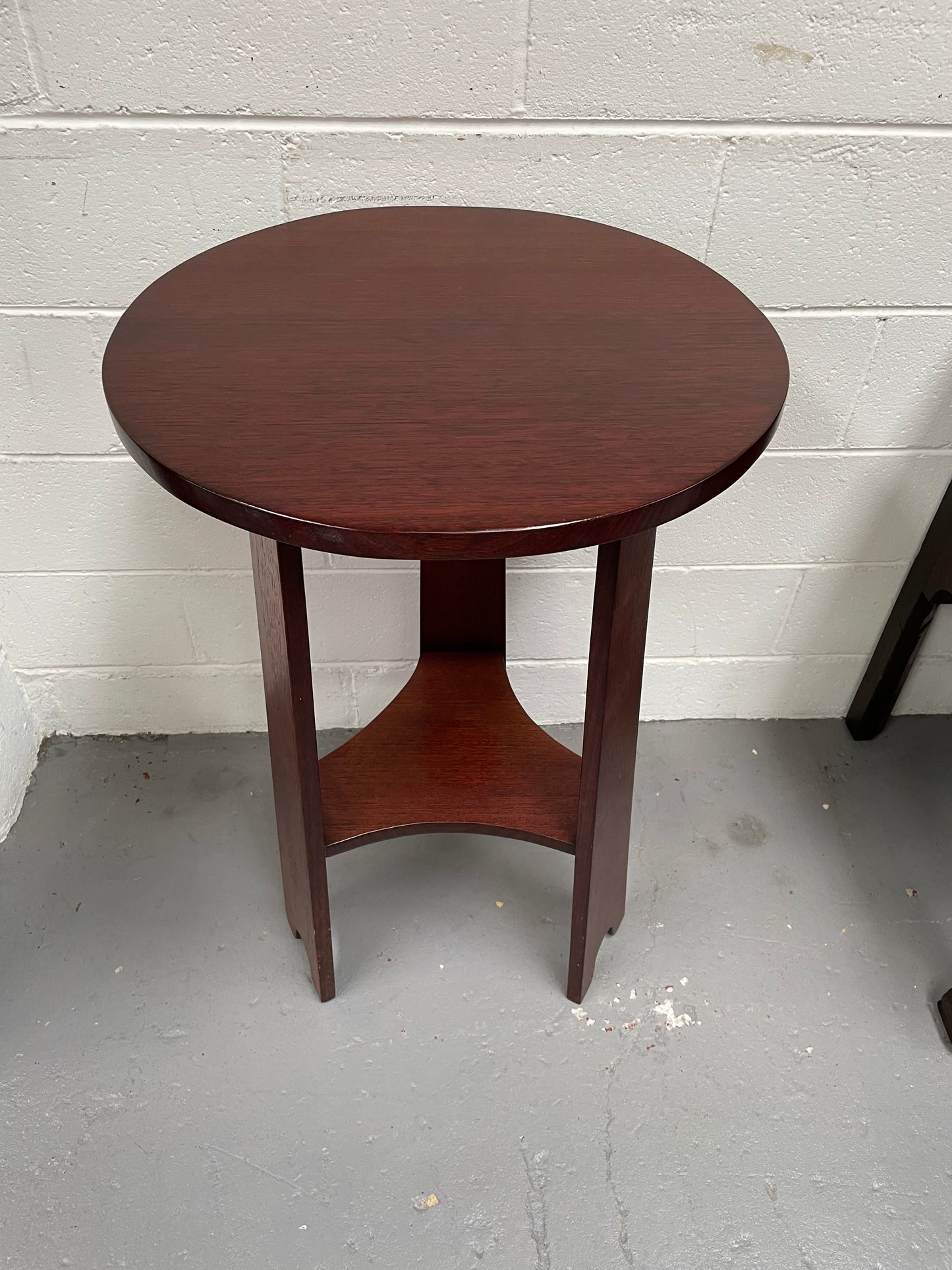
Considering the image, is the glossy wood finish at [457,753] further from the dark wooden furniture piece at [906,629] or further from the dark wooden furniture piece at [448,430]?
the dark wooden furniture piece at [906,629]

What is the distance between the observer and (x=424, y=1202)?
3.71 feet

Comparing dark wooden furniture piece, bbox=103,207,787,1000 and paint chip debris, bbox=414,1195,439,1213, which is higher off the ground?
dark wooden furniture piece, bbox=103,207,787,1000

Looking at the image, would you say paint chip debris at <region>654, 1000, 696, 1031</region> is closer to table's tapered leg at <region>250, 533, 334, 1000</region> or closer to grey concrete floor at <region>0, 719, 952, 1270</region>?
grey concrete floor at <region>0, 719, 952, 1270</region>

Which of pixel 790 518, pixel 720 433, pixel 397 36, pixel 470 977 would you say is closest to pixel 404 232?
pixel 397 36

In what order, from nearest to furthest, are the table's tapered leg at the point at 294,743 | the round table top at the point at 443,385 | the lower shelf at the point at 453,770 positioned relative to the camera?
the round table top at the point at 443,385 → the table's tapered leg at the point at 294,743 → the lower shelf at the point at 453,770

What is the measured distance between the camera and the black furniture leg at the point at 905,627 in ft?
4.96

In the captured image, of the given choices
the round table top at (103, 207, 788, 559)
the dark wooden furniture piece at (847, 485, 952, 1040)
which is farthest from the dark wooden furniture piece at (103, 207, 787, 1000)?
the dark wooden furniture piece at (847, 485, 952, 1040)

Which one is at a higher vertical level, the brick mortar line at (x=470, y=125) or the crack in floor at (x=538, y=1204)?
the brick mortar line at (x=470, y=125)

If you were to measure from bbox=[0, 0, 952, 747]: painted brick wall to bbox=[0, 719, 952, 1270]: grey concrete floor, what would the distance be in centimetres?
36

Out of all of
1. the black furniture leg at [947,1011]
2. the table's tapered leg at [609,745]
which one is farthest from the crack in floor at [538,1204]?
the black furniture leg at [947,1011]

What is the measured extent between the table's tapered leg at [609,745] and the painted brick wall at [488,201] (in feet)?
1.59

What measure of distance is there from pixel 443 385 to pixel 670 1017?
0.98 meters

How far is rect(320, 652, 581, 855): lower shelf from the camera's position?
122 cm

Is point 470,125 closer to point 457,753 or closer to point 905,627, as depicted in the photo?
point 457,753
